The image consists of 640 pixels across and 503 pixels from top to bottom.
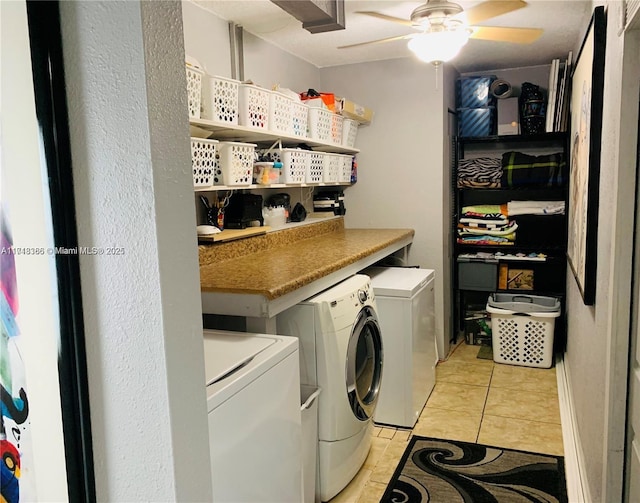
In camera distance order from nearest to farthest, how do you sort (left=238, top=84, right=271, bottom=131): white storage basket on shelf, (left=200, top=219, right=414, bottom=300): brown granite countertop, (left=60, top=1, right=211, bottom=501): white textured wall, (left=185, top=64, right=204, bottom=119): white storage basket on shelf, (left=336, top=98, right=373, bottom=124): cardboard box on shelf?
(left=60, top=1, right=211, bottom=501): white textured wall, (left=200, top=219, right=414, bottom=300): brown granite countertop, (left=185, top=64, right=204, bottom=119): white storage basket on shelf, (left=238, top=84, right=271, bottom=131): white storage basket on shelf, (left=336, top=98, right=373, bottom=124): cardboard box on shelf

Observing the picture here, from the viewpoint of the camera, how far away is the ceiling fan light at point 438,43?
2.39 metres

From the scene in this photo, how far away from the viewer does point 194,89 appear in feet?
7.15

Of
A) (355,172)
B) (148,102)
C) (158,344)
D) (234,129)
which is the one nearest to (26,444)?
(158,344)

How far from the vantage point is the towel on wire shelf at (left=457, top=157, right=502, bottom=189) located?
4078mm

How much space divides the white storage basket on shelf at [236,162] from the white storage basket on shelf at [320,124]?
0.70 meters

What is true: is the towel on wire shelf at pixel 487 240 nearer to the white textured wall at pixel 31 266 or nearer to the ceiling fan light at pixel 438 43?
the ceiling fan light at pixel 438 43

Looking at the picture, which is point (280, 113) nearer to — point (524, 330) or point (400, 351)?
point (400, 351)

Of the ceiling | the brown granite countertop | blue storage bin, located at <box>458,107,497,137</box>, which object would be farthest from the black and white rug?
blue storage bin, located at <box>458,107,497,137</box>

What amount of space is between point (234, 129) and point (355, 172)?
179 cm

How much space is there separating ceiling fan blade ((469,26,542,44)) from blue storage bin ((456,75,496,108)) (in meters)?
1.49

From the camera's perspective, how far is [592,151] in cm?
198

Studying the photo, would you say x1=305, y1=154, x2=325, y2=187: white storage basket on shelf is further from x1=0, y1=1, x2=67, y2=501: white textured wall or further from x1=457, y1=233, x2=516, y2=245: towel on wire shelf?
x1=0, y1=1, x2=67, y2=501: white textured wall

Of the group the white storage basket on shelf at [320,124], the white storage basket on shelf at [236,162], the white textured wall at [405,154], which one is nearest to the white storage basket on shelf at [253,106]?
the white storage basket on shelf at [236,162]

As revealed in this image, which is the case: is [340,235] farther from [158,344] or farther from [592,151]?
[158,344]
